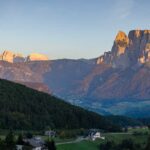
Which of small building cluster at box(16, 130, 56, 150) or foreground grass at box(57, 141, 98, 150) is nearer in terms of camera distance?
small building cluster at box(16, 130, 56, 150)

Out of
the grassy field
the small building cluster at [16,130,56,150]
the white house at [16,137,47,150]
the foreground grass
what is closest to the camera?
the small building cluster at [16,130,56,150]

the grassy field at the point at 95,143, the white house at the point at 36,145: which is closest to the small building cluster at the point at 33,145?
the white house at the point at 36,145

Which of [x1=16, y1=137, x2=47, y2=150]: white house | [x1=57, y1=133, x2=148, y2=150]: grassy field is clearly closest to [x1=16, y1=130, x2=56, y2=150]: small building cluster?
[x1=16, y1=137, x2=47, y2=150]: white house

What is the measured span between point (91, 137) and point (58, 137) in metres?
11.6

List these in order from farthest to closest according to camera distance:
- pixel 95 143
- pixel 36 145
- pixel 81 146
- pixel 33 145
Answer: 1. pixel 95 143
2. pixel 81 146
3. pixel 36 145
4. pixel 33 145

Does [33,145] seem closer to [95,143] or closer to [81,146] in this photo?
[81,146]

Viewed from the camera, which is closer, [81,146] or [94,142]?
[81,146]

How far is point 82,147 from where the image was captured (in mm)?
166125

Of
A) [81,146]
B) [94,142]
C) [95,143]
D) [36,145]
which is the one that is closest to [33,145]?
[36,145]

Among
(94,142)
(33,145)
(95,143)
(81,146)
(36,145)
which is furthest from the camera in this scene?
(94,142)

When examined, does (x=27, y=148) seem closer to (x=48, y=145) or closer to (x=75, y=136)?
(x=48, y=145)

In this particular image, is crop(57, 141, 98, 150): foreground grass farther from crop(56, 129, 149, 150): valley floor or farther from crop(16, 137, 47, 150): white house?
crop(16, 137, 47, 150): white house

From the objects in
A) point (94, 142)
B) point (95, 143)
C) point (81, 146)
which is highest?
point (94, 142)

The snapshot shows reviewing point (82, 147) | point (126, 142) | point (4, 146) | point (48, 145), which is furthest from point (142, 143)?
point (4, 146)
